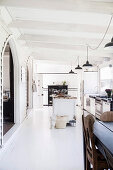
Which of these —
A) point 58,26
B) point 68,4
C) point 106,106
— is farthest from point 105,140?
point 106,106

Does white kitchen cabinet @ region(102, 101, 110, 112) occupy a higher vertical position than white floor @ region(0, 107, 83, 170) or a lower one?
higher

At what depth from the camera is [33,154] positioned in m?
3.96

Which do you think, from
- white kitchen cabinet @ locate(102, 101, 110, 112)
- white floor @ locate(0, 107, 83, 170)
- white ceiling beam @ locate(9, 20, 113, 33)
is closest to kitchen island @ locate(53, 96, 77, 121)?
white kitchen cabinet @ locate(102, 101, 110, 112)

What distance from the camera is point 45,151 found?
13.6ft

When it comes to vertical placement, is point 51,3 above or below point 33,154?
above

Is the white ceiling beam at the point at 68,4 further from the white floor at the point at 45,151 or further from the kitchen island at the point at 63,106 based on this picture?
the kitchen island at the point at 63,106

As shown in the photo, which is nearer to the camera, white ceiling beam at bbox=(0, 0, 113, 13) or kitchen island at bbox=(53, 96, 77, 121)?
white ceiling beam at bbox=(0, 0, 113, 13)

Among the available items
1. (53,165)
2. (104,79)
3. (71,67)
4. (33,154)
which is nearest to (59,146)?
(33,154)

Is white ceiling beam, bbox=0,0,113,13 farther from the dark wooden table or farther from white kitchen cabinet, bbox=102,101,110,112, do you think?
white kitchen cabinet, bbox=102,101,110,112

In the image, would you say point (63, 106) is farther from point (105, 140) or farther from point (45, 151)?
point (105, 140)

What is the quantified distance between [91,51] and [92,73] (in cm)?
329

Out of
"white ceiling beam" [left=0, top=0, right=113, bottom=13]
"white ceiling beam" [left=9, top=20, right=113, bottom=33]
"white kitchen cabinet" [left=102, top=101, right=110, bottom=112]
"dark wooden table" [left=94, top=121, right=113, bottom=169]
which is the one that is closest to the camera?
"dark wooden table" [left=94, top=121, right=113, bottom=169]

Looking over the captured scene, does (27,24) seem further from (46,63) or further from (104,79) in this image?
(46,63)

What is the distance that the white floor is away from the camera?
3438mm
